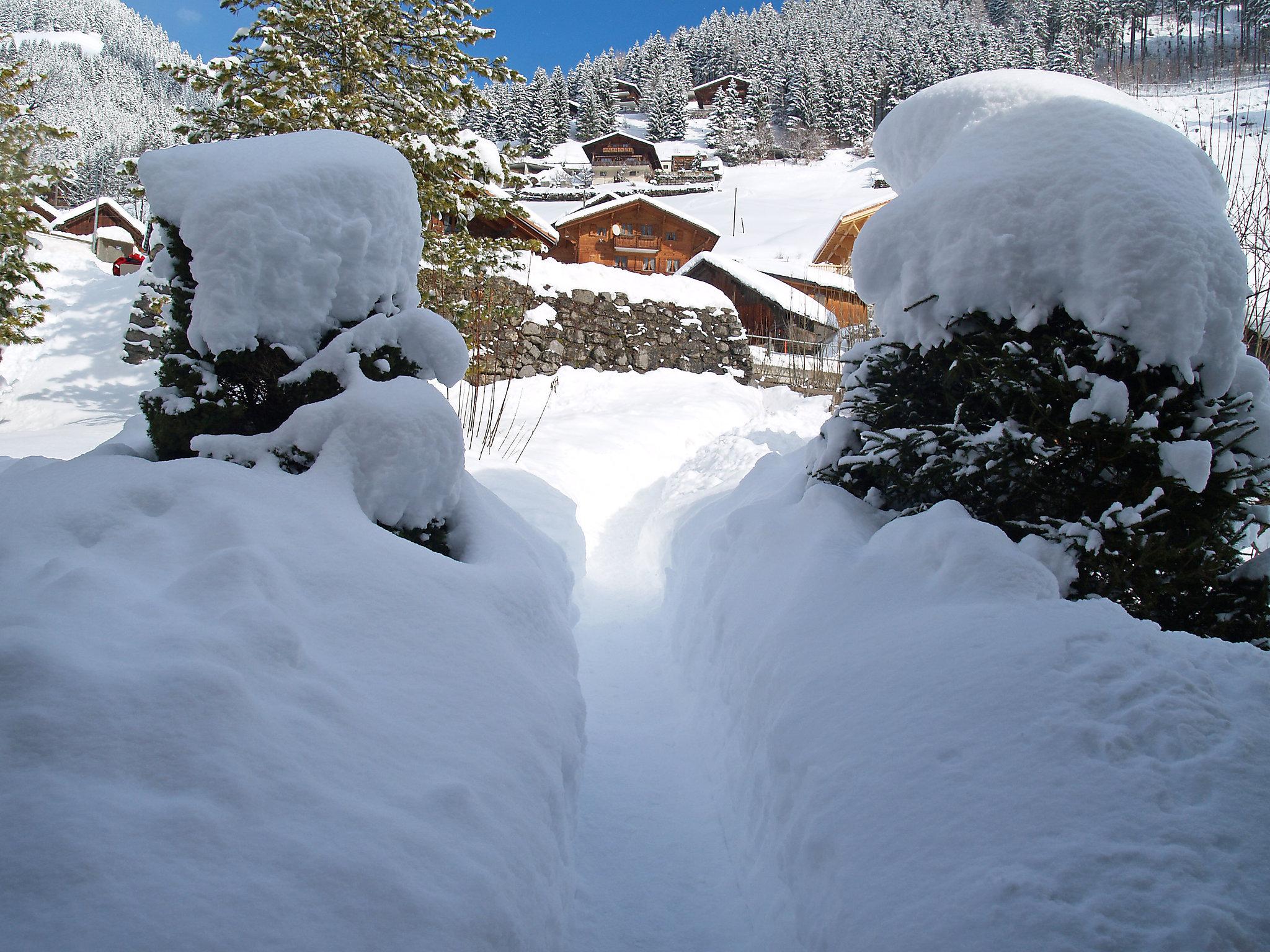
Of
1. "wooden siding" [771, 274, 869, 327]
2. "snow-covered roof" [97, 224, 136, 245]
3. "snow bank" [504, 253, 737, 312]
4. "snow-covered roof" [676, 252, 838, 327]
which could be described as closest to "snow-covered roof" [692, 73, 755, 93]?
"wooden siding" [771, 274, 869, 327]

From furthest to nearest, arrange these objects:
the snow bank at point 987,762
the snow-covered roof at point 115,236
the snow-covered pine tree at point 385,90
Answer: the snow-covered roof at point 115,236 < the snow-covered pine tree at point 385,90 < the snow bank at point 987,762

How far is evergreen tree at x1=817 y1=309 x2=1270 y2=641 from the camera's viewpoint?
8.15 ft

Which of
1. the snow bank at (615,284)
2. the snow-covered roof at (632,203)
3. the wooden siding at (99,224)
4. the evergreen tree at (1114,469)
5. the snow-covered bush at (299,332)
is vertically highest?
the wooden siding at (99,224)

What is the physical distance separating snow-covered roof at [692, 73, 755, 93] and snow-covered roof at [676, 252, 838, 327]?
62.1 metres

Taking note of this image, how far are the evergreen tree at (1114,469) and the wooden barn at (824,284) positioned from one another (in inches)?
859

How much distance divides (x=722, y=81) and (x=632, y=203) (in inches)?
2498

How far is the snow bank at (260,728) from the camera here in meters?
1.18

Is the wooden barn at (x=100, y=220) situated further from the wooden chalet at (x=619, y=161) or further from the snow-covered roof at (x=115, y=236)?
the wooden chalet at (x=619, y=161)

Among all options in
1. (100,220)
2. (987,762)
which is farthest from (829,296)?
(100,220)

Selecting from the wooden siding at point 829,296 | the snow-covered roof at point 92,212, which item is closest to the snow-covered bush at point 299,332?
the wooden siding at point 829,296

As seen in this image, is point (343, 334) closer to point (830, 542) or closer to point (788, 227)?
point (830, 542)

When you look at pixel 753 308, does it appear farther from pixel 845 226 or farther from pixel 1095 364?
pixel 1095 364

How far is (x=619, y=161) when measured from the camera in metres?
55.4

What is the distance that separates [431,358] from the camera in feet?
10.6
